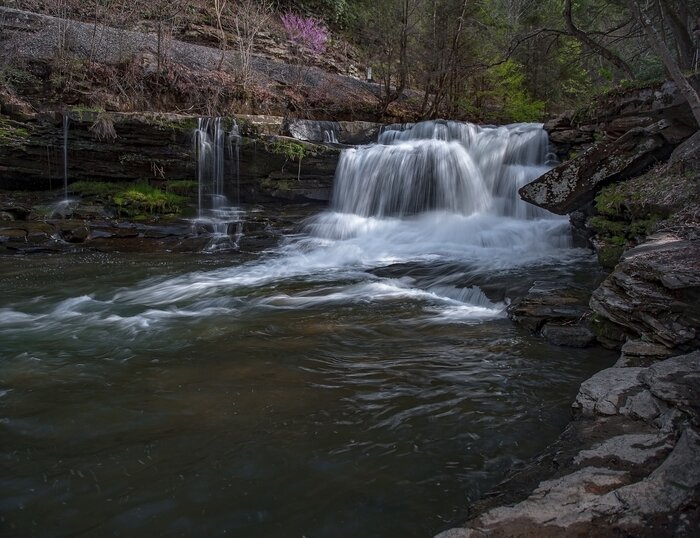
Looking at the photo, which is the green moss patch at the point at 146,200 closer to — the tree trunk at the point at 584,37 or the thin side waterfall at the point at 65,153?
the thin side waterfall at the point at 65,153

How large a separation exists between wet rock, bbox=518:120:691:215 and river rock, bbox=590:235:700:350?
2502 millimetres

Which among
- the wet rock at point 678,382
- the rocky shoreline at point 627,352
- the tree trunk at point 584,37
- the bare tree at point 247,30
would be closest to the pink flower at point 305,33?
the bare tree at point 247,30

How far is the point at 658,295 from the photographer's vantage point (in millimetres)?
3949

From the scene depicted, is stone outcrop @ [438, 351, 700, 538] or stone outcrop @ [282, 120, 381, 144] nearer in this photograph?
stone outcrop @ [438, 351, 700, 538]

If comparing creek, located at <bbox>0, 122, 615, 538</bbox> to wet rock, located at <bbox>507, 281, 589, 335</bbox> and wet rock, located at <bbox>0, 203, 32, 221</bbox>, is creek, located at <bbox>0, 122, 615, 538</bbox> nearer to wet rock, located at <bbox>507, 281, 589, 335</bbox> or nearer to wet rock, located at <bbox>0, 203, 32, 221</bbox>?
wet rock, located at <bbox>507, 281, 589, 335</bbox>

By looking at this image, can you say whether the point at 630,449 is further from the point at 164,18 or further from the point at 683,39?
the point at 164,18

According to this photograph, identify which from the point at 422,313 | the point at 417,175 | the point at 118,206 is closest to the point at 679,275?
the point at 422,313

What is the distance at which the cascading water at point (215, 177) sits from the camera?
1136cm

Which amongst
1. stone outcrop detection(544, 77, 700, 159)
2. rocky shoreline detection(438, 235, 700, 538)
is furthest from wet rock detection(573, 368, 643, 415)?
stone outcrop detection(544, 77, 700, 159)

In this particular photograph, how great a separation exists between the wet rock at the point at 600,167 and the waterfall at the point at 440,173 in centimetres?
407

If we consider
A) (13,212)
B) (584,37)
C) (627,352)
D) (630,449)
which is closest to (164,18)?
(13,212)

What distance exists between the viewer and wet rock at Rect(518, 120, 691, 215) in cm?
715

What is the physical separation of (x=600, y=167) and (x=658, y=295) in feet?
12.8

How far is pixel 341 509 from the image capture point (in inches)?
96.3
